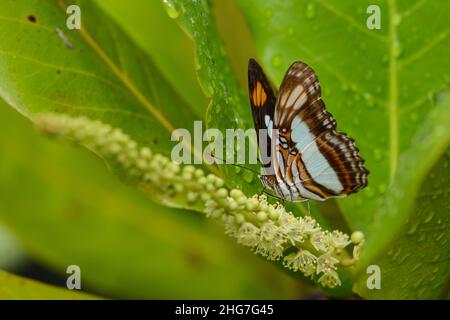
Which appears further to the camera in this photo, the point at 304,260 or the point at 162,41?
the point at 162,41

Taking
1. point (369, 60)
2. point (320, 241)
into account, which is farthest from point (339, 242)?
point (369, 60)

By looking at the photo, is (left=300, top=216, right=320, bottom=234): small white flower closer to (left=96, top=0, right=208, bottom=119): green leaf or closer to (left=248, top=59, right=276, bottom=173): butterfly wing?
(left=248, top=59, right=276, bottom=173): butterfly wing

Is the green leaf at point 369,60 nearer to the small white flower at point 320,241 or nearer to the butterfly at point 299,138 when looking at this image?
the butterfly at point 299,138

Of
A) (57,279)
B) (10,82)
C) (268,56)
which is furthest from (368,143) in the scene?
(57,279)

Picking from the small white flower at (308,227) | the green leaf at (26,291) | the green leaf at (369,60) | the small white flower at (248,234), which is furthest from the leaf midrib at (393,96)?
the green leaf at (26,291)

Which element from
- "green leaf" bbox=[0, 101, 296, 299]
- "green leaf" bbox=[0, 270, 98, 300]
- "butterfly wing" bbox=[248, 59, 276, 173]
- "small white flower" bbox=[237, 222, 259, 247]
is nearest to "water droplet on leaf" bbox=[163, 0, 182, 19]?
"butterfly wing" bbox=[248, 59, 276, 173]

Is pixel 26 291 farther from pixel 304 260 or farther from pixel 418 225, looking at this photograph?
pixel 418 225
